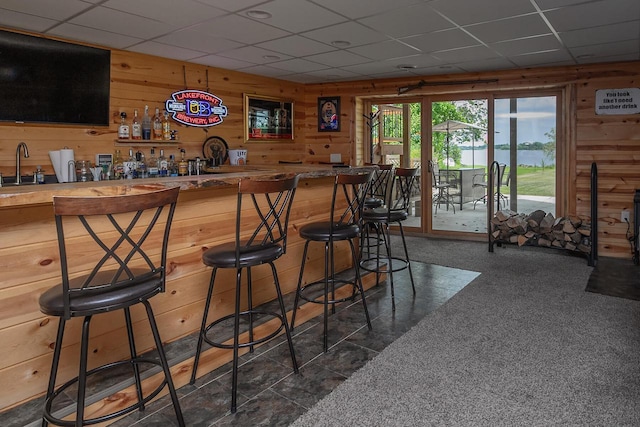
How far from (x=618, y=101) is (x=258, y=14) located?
14.6 ft

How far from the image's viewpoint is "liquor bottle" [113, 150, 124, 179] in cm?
451

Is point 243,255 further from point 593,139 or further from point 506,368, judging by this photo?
point 593,139

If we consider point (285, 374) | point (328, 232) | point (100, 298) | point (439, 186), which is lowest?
point (285, 374)

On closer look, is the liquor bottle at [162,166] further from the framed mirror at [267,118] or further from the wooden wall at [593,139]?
the wooden wall at [593,139]

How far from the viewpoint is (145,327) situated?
253 centimetres

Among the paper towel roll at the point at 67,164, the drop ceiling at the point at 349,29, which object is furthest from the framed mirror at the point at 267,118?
the paper towel roll at the point at 67,164

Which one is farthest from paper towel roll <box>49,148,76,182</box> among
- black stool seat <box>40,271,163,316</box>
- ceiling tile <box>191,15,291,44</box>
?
black stool seat <box>40,271,163,316</box>

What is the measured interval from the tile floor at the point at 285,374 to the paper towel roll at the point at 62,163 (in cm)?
233

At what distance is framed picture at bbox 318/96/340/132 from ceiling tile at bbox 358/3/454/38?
280 cm

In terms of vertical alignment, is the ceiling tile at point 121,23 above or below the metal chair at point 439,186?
above

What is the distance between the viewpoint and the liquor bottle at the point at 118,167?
4506mm

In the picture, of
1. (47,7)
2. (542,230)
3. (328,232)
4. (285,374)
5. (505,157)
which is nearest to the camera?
(285,374)

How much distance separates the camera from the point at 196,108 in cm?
529

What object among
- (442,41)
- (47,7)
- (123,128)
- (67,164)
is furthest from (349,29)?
(67,164)
